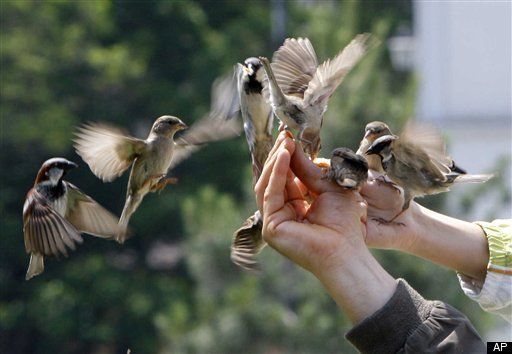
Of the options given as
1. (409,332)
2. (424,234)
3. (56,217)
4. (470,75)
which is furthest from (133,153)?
(470,75)

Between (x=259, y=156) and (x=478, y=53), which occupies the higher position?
(x=259, y=156)

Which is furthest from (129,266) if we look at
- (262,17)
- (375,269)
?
(375,269)

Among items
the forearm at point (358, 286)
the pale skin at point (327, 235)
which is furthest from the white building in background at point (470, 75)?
the forearm at point (358, 286)

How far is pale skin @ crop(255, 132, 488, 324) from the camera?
2928 mm

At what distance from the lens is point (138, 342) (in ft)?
49.0

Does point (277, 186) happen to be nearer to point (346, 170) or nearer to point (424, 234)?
point (346, 170)

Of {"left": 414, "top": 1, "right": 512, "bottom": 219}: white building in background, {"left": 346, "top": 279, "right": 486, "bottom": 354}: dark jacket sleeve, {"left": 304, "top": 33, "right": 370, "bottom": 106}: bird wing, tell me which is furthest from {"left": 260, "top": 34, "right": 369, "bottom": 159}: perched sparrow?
{"left": 414, "top": 1, "right": 512, "bottom": 219}: white building in background

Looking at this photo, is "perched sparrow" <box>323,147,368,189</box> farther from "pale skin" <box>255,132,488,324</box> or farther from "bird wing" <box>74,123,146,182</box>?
"bird wing" <box>74,123,146,182</box>

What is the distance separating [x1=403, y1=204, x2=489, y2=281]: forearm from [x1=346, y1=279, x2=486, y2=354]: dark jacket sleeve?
599mm

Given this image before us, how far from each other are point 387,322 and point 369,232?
706 mm

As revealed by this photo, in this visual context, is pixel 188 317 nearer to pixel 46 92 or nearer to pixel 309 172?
pixel 46 92

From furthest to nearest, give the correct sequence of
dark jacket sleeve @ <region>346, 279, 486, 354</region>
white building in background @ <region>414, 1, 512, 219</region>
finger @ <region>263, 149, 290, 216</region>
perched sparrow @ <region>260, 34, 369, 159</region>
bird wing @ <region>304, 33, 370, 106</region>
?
white building in background @ <region>414, 1, 512, 219</region>, bird wing @ <region>304, 33, 370, 106</region>, perched sparrow @ <region>260, 34, 369, 159</region>, finger @ <region>263, 149, 290, 216</region>, dark jacket sleeve @ <region>346, 279, 486, 354</region>

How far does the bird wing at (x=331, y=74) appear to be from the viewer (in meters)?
3.87

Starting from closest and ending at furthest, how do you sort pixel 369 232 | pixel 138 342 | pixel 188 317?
1. pixel 369 232
2. pixel 188 317
3. pixel 138 342
